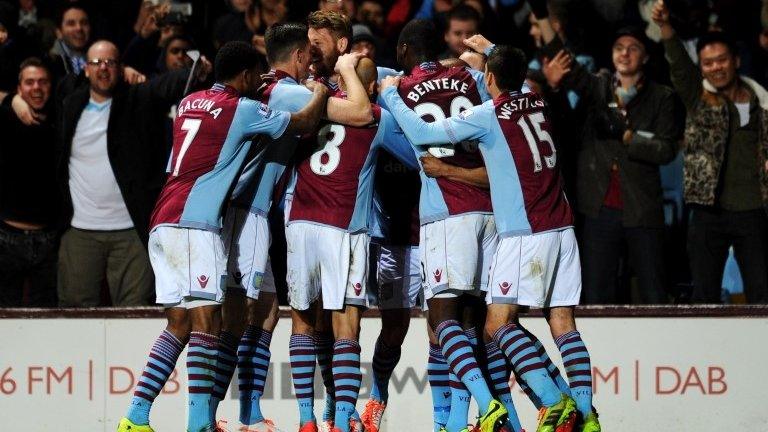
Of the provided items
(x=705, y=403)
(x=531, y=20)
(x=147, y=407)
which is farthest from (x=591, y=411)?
(x=531, y=20)

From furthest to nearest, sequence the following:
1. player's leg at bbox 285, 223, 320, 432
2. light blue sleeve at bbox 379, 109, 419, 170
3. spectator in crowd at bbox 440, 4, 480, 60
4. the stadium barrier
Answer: spectator in crowd at bbox 440, 4, 480, 60, the stadium barrier, light blue sleeve at bbox 379, 109, 419, 170, player's leg at bbox 285, 223, 320, 432

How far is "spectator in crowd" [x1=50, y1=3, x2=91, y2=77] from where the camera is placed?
1253 centimetres

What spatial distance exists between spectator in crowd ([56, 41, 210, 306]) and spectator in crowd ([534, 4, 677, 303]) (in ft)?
10.1

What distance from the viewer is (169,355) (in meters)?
8.91

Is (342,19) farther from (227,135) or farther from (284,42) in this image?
(227,135)

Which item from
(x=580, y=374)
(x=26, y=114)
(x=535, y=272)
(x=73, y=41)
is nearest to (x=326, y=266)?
(x=535, y=272)

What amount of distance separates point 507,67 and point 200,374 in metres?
2.55

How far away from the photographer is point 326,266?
9.12 metres

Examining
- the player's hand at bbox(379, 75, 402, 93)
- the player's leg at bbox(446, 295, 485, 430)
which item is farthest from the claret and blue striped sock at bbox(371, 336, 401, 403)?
the player's hand at bbox(379, 75, 402, 93)

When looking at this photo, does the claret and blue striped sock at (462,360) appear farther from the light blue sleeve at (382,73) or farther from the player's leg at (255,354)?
the light blue sleeve at (382,73)

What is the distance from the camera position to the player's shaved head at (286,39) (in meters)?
9.26

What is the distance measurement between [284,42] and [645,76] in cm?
356

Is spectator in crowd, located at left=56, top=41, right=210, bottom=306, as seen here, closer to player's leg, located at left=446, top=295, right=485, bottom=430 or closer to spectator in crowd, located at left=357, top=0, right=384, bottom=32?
spectator in crowd, located at left=357, top=0, right=384, bottom=32

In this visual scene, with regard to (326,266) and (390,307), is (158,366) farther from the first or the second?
(390,307)
